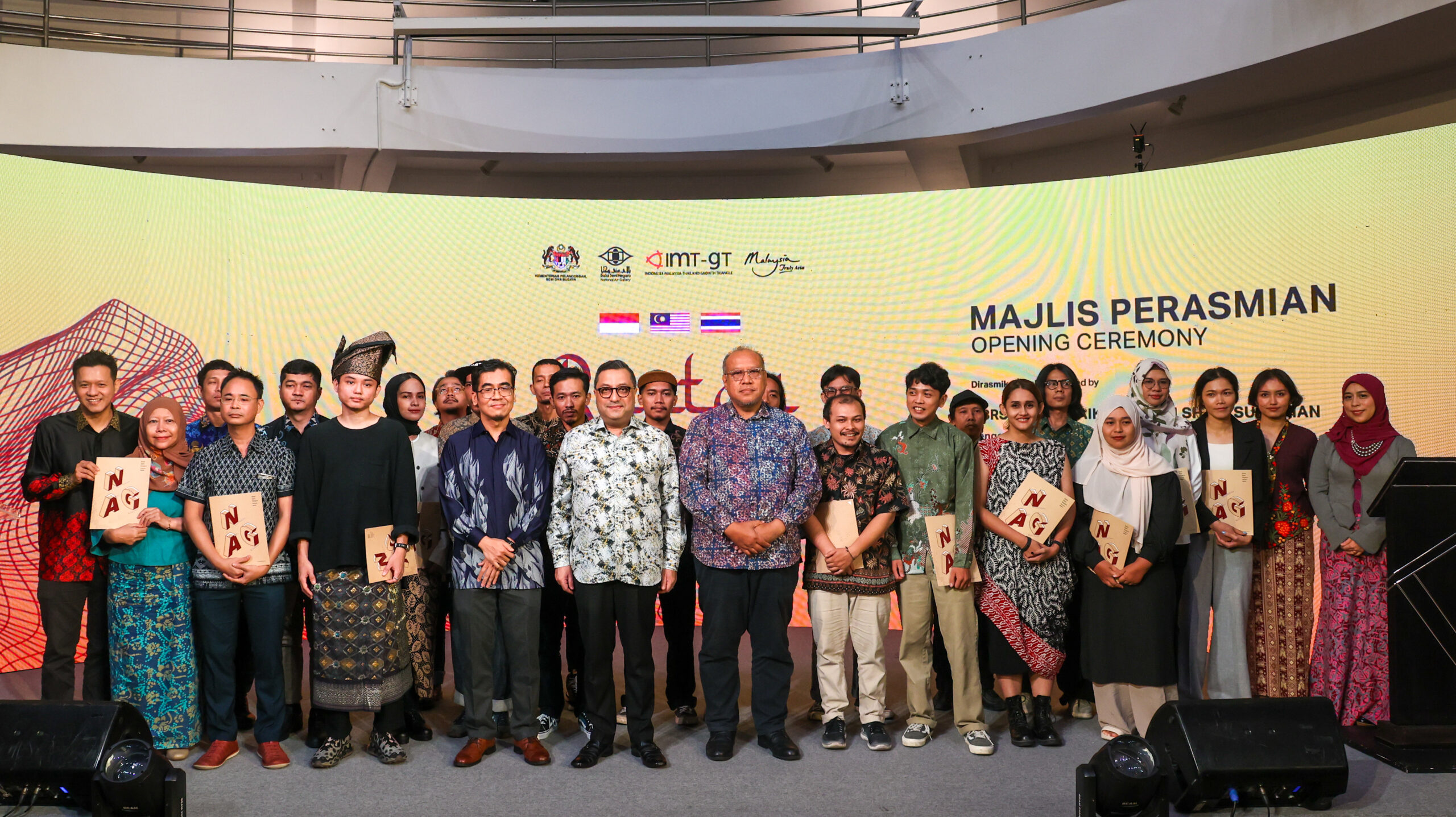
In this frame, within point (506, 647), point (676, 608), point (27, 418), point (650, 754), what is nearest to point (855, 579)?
point (676, 608)

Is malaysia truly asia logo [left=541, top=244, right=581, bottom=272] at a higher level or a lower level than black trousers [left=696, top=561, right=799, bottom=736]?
higher

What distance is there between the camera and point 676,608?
4105 millimetres

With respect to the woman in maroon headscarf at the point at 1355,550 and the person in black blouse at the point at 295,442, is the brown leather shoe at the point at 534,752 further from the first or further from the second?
the woman in maroon headscarf at the point at 1355,550

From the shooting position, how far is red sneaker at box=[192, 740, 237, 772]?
11.0ft

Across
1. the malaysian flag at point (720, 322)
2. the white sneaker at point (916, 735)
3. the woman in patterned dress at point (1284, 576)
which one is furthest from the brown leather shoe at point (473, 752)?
the malaysian flag at point (720, 322)

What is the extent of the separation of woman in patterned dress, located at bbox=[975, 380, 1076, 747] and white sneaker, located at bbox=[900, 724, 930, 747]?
315mm

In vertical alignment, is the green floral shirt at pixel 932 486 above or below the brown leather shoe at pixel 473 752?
above

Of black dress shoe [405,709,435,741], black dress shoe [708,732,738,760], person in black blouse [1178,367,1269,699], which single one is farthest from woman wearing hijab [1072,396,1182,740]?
black dress shoe [405,709,435,741]

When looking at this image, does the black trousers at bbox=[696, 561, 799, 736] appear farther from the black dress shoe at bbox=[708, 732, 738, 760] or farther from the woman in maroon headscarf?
the woman in maroon headscarf

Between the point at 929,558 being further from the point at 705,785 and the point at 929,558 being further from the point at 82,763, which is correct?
the point at 82,763

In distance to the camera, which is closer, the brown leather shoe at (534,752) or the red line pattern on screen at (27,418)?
the brown leather shoe at (534,752)

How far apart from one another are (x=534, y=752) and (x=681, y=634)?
86 centimetres

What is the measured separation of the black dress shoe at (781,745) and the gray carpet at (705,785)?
0.03 metres

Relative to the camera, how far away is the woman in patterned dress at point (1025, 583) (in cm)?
364
